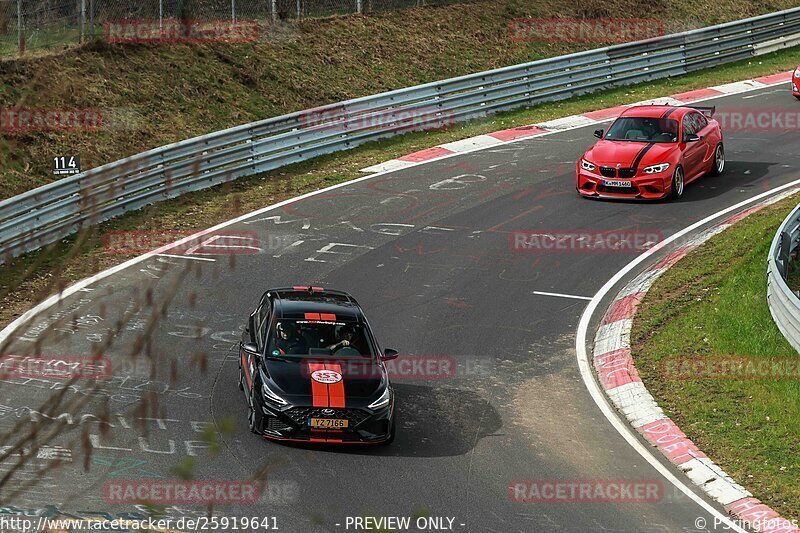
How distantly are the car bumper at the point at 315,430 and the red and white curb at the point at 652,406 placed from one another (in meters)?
3.34

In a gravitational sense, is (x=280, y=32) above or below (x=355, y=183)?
above

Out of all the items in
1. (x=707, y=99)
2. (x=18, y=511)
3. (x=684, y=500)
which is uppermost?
(x=707, y=99)

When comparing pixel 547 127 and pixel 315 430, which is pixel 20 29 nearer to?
pixel 547 127

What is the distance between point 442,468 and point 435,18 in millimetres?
22768

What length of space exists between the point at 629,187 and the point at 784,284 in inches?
247

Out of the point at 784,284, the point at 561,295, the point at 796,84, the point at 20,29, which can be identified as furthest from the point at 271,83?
the point at 784,284

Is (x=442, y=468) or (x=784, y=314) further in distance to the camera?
(x=784, y=314)

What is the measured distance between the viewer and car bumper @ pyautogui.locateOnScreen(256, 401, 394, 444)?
1139cm

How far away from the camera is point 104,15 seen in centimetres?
2483

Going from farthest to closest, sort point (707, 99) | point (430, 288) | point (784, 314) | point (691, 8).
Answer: point (691, 8)
point (707, 99)
point (430, 288)
point (784, 314)

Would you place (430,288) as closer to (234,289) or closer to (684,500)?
(234,289)

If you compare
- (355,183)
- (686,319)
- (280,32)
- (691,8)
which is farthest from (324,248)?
(691,8)

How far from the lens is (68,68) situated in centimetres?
2300

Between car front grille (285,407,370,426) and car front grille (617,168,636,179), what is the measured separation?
10.8 metres
